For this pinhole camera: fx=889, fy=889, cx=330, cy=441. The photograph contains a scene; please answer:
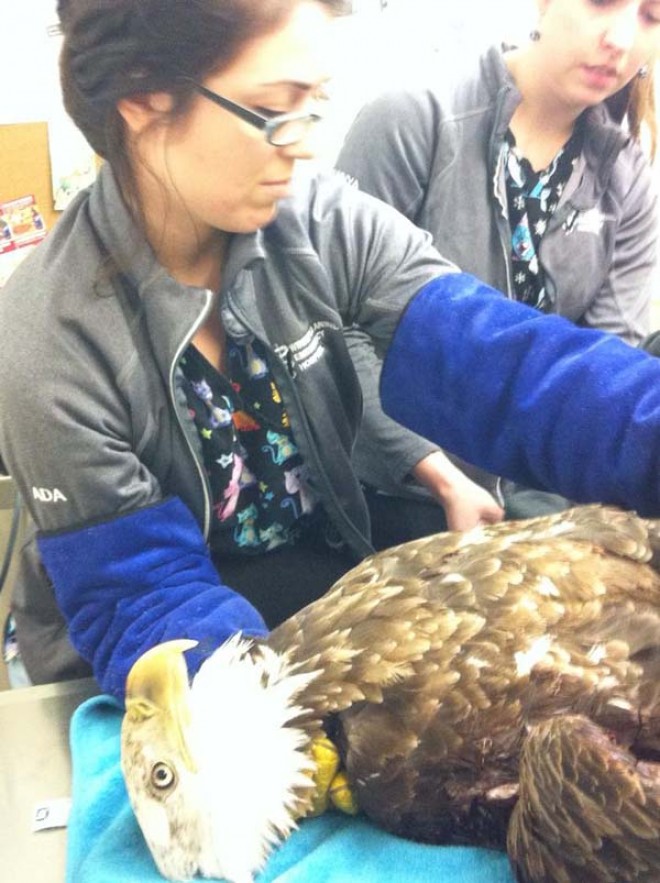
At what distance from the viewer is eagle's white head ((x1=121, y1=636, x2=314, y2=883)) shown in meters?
0.64

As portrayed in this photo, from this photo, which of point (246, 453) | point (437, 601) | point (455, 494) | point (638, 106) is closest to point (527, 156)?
point (638, 106)

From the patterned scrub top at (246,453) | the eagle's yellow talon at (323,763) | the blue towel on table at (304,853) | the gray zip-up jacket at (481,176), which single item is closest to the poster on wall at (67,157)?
the gray zip-up jacket at (481,176)

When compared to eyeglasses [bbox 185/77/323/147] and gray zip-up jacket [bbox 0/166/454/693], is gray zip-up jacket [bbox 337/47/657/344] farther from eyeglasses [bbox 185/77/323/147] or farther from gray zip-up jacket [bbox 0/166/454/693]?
eyeglasses [bbox 185/77/323/147]

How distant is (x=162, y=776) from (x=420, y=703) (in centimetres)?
20

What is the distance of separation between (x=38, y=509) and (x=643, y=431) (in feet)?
1.83

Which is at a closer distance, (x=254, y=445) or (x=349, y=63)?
(x=254, y=445)

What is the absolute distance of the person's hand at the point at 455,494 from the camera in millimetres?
1067

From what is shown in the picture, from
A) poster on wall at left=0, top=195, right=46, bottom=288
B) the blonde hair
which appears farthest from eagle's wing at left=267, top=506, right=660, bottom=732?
poster on wall at left=0, top=195, right=46, bottom=288

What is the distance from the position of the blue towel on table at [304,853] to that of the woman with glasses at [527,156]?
0.57 metres

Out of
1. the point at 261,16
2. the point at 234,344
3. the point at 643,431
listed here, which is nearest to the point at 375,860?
the point at 643,431

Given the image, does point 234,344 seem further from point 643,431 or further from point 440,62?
point 440,62

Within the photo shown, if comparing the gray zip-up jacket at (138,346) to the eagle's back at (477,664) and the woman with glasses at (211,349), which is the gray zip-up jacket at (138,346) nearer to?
the woman with glasses at (211,349)

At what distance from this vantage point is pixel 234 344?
3.15ft

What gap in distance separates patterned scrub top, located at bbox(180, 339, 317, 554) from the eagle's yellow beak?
1.07 feet
